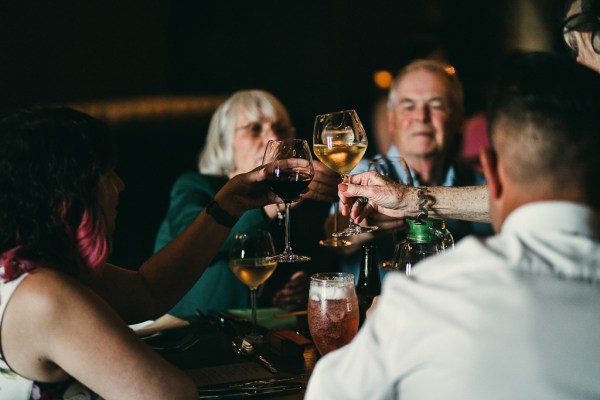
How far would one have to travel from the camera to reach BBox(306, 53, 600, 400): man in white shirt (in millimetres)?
801

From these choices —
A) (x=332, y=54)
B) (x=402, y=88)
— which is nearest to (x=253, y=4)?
(x=332, y=54)

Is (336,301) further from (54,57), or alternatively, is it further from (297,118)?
(297,118)

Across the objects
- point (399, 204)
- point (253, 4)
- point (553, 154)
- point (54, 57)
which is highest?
point (253, 4)

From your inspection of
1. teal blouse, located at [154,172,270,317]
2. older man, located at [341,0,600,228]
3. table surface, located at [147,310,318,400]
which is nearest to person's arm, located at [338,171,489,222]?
older man, located at [341,0,600,228]

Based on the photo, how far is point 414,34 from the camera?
5.47 metres

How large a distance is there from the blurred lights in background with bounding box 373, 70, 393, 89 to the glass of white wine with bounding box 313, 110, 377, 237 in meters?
Result: 3.55

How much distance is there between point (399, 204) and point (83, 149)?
3.14ft

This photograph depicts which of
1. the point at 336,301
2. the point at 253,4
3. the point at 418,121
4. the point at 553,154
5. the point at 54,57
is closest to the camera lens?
the point at 553,154

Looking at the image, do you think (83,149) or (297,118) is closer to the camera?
(83,149)

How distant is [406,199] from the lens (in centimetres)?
186

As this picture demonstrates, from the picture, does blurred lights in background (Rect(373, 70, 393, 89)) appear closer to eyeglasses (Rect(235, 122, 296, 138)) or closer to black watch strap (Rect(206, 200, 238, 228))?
eyeglasses (Rect(235, 122, 296, 138))

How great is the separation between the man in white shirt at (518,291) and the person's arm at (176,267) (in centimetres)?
86

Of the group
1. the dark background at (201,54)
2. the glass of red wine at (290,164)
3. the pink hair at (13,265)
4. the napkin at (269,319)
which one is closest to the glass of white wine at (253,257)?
the napkin at (269,319)

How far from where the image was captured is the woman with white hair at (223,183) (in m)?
2.37
